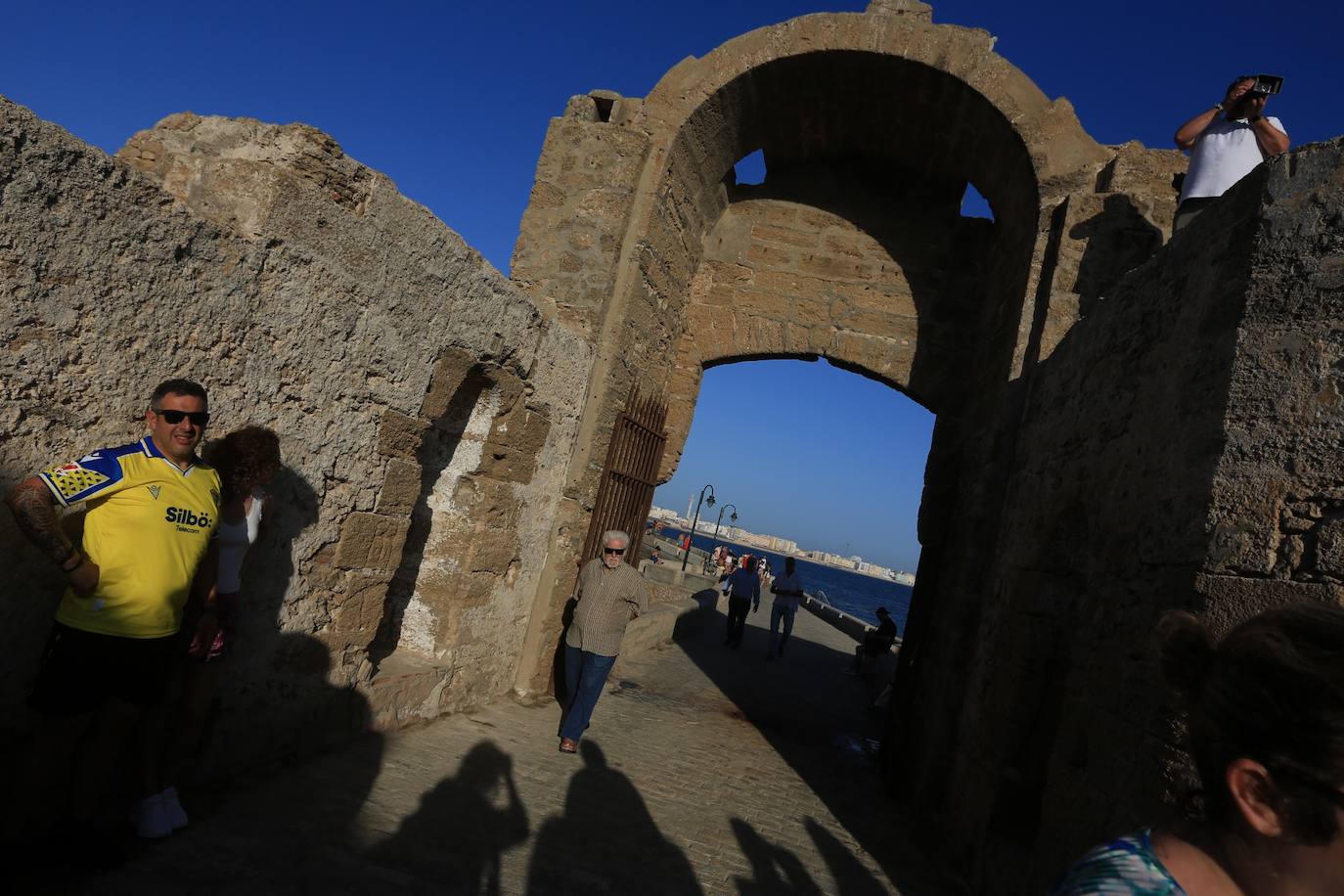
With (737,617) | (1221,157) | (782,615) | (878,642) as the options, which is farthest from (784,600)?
(1221,157)

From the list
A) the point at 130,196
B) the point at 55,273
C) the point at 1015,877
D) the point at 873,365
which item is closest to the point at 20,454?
the point at 55,273

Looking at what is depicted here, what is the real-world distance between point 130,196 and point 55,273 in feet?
1.06

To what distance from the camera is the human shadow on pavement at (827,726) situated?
4.41m

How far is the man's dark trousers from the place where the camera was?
11086mm

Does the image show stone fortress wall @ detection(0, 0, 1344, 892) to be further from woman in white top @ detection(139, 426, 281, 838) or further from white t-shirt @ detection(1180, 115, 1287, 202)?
white t-shirt @ detection(1180, 115, 1287, 202)

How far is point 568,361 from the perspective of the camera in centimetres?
536

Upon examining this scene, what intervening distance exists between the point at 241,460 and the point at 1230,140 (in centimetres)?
498

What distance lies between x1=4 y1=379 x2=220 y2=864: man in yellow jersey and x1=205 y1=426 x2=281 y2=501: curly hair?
0.84 feet

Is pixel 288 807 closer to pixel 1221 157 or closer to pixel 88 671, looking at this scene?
pixel 88 671

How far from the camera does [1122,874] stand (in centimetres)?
99

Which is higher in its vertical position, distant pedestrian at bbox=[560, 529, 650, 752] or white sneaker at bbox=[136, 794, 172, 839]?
distant pedestrian at bbox=[560, 529, 650, 752]

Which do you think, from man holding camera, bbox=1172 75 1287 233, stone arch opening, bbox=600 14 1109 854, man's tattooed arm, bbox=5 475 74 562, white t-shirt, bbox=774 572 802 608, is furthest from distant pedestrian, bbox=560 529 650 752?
white t-shirt, bbox=774 572 802 608

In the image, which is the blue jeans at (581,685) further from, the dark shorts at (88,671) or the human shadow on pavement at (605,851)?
the dark shorts at (88,671)

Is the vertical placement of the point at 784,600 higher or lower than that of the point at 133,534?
lower
